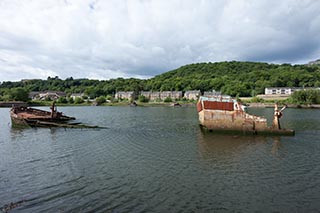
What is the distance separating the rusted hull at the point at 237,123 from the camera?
1051 inches

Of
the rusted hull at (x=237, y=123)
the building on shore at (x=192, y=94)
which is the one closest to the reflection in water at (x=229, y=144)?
the rusted hull at (x=237, y=123)

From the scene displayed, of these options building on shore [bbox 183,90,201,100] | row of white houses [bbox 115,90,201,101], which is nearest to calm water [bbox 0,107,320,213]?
→ building on shore [bbox 183,90,201,100]

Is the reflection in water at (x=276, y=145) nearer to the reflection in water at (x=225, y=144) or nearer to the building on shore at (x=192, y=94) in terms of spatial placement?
the reflection in water at (x=225, y=144)

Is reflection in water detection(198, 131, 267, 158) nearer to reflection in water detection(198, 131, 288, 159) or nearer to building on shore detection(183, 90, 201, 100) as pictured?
reflection in water detection(198, 131, 288, 159)

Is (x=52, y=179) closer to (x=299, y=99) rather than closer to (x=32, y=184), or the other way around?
(x=32, y=184)

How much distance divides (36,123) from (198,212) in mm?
31911

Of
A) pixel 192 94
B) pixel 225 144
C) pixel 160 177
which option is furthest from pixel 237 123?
pixel 192 94

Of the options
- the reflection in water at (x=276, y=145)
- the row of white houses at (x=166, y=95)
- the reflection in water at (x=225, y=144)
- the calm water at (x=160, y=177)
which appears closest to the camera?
the calm water at (x=160, y=177)

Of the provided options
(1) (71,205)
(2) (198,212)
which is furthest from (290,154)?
(1) (71,205)

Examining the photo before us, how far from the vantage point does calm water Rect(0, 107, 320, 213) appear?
9.29m

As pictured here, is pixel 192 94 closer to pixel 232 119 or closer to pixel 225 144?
pixel 232 119

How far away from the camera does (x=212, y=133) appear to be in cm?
2756

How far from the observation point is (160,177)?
1233cm

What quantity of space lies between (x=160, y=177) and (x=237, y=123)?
17266mm
